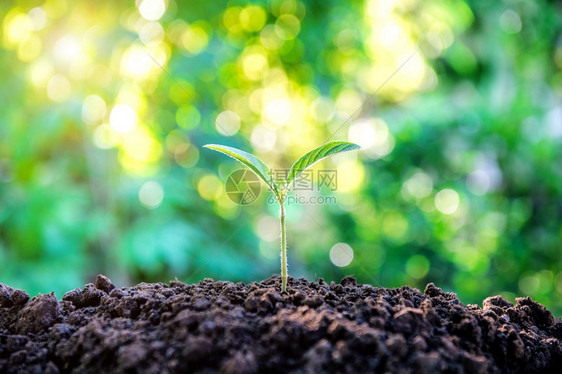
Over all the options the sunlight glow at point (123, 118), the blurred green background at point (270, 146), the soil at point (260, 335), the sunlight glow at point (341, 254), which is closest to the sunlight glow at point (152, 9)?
the blurred green background at point (270, 146)

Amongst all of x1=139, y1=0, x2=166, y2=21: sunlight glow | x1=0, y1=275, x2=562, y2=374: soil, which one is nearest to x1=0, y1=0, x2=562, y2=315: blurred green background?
x1=139, y1=0, x2=166, y2=21: sunlight glow

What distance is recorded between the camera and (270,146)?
2.88 meters

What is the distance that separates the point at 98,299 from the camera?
0.71 m

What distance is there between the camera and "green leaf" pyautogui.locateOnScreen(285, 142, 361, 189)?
2.05 feet

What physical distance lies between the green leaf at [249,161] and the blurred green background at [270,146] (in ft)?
5.13

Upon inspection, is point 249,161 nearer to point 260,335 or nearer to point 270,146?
point 260,335

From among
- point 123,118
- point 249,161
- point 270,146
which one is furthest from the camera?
point 270,146

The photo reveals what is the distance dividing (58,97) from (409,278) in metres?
2.04

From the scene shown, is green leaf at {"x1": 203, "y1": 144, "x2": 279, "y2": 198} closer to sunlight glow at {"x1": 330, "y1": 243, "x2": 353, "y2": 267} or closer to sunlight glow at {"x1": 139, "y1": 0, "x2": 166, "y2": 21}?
sunlight glow at {"x1": 330, "y1": 243, "x2": 353, "y2": 267}

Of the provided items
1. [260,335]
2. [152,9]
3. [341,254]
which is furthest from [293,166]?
[152,9]

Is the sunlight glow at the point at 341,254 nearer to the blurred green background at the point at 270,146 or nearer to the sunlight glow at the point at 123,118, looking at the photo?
the blurred green background at the point at 270,146

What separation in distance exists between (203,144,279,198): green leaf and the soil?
0.47 ft

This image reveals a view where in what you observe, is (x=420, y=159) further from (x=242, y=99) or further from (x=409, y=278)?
(x=242, y=99)

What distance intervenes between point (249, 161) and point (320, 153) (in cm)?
10
